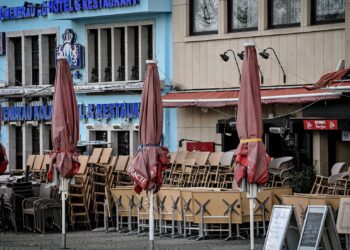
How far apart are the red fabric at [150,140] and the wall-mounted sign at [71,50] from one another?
58.0ft

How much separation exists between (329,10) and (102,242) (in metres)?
10.2

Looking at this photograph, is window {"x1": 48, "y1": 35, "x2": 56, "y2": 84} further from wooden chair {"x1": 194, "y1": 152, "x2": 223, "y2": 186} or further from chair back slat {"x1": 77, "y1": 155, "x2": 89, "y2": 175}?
wooden chair {"x1": 194, "y1": 152, "x2": 223, "y2": 186}

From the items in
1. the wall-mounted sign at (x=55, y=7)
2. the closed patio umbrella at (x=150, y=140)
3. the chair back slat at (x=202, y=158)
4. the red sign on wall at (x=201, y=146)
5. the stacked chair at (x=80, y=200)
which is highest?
the wall-mounted sign at (x=55, y=7)

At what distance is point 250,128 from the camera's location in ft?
78.4

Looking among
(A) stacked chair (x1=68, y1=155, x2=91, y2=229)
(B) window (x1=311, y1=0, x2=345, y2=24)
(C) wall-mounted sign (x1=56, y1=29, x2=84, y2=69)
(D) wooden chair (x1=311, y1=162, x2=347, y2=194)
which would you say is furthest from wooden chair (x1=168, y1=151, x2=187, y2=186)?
(C) wall-mounted sign (x1=56, y1=29, x2=84, y2=69)

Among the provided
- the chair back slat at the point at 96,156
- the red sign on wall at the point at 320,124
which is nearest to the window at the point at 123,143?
the chair back slat at the point at 96,156

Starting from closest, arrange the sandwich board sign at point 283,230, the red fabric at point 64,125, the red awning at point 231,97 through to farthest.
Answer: the sandwich board sign at point 283,230 < the red fabric at point 64,125 < the red awning at point 231,97

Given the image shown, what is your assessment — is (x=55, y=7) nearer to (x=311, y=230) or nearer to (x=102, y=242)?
(x=102, y=242)

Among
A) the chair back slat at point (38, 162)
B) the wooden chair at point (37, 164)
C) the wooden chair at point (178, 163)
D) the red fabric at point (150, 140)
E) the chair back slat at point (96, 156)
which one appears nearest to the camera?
the red fabric at point (150, 140)

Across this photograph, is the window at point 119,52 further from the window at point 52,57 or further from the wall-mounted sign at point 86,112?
the window at point 52,57

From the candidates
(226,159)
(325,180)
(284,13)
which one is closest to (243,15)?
(284,13)

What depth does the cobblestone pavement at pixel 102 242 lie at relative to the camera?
27.8 meters

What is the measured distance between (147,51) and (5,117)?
714 centimetres

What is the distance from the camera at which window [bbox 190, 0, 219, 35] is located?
3953cm
